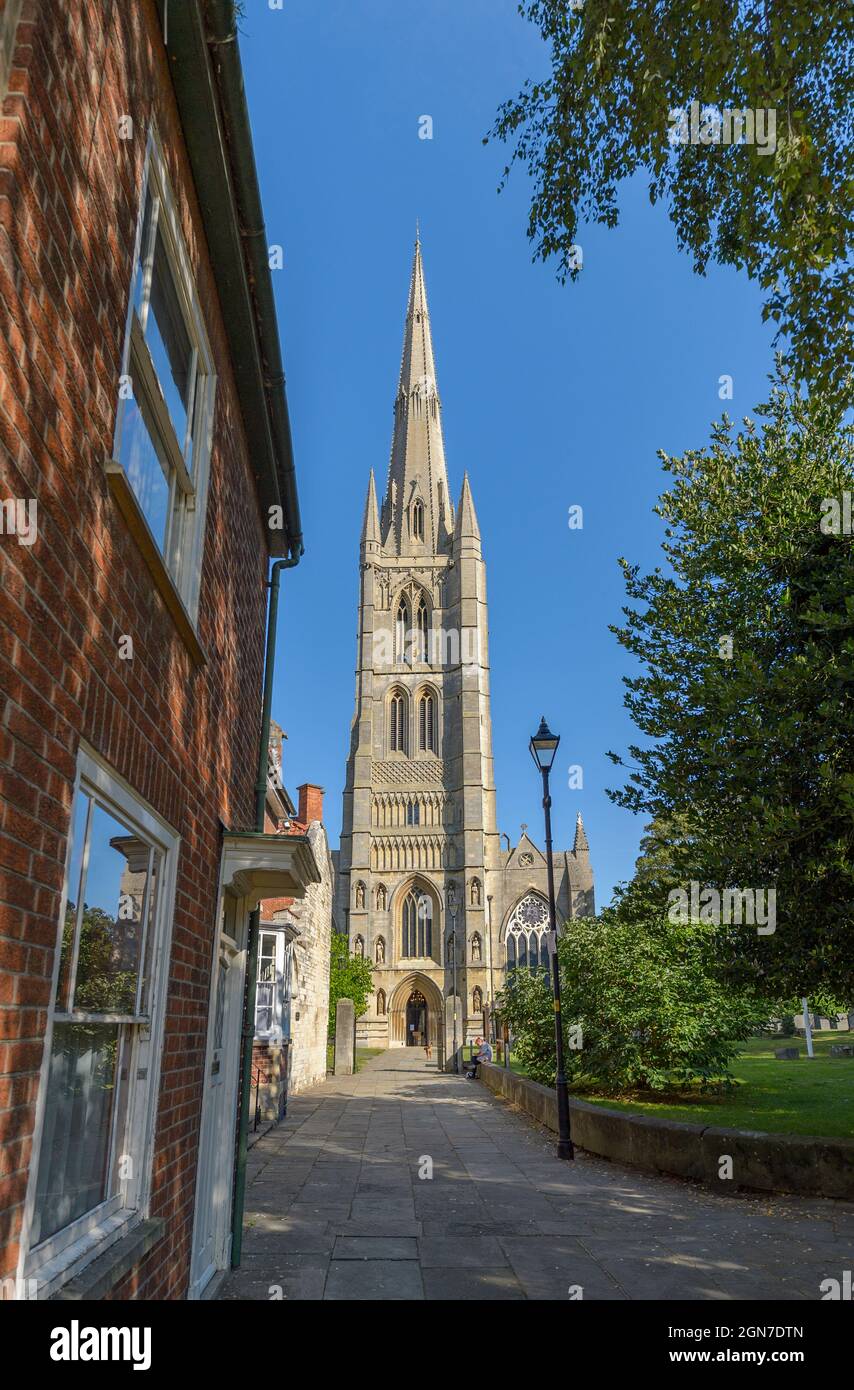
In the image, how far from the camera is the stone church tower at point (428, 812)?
59594 millimetres

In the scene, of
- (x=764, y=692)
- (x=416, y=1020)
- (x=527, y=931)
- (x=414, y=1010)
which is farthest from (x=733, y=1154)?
(x=527, y=931)

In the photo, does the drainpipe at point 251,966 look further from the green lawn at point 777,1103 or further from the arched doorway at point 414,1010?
the arched doorway at point 414,1010

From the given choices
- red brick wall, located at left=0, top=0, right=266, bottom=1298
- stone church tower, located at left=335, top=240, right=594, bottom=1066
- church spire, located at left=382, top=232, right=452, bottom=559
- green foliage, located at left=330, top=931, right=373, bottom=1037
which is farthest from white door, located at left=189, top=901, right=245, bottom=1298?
church spire, located at left=382, top=232, right=452, bottom=559

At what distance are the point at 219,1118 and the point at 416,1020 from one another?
5745cm

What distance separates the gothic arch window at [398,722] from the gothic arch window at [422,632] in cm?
328

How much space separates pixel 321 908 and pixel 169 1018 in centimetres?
2217

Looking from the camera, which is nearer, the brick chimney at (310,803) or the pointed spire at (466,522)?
the brick chimney at (310,803)

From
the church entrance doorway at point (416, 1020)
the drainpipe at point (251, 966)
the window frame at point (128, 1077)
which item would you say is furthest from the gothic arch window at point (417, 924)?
the window frame at point (128, 1077)

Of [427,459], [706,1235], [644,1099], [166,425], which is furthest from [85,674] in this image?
[427,459]

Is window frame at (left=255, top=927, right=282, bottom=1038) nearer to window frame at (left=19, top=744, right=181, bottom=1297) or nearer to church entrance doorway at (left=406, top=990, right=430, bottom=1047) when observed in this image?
window frame at (left=19, top=744, right=181, bottom=1297)

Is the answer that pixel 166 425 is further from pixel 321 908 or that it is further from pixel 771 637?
pixel 321 908

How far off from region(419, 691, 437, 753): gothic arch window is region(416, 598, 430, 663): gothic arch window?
301cm

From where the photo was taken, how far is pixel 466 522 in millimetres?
69062

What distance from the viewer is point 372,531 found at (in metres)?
70.8
